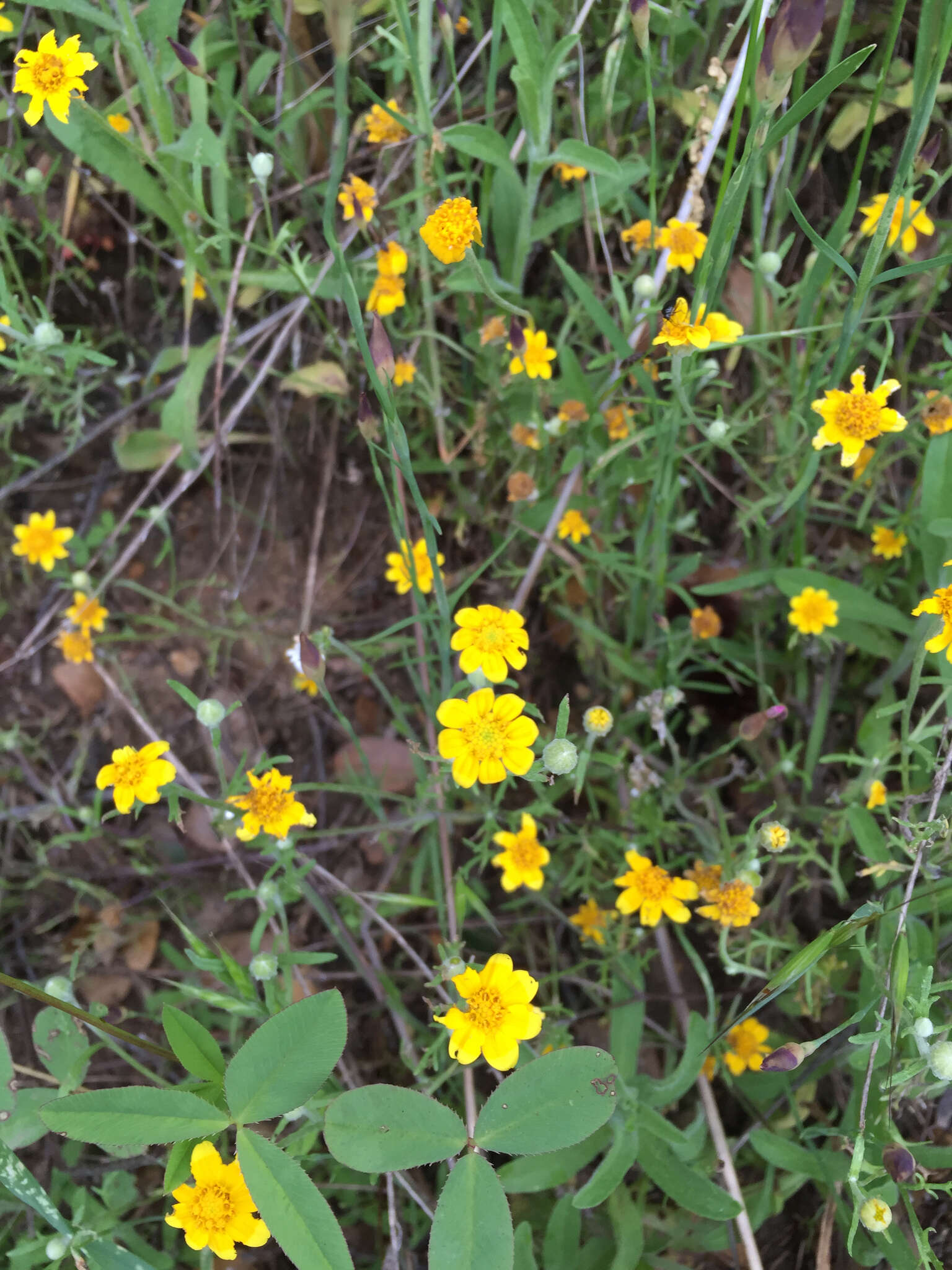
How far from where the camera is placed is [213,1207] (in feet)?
4.53

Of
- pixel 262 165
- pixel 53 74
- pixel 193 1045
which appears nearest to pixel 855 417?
pixel 262 165

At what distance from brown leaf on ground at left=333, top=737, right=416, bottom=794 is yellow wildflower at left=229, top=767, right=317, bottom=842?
2.53ft

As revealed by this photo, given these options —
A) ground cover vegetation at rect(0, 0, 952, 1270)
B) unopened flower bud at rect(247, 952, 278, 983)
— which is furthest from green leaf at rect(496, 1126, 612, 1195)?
unopened flower bud at rect(247, 952, 278, 983)

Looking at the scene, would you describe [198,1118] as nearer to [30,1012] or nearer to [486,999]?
[486,999]

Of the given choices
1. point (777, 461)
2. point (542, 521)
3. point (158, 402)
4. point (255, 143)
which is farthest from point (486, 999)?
point (255, 143)

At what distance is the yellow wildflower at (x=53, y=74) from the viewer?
176 cm

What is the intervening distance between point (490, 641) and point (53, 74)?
144 cm

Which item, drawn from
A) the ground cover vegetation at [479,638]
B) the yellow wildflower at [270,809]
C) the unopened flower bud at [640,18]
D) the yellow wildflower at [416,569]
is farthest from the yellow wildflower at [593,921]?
the unopened flower bud at [640,18]

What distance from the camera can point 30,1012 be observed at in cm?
233

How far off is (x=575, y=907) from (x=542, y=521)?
97 cm

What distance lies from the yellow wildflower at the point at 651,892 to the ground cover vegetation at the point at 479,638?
1cm

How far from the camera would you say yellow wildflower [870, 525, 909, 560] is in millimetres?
2084

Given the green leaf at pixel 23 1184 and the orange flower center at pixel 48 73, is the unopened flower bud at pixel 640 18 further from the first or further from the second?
the green leaf at pixel 23 1184

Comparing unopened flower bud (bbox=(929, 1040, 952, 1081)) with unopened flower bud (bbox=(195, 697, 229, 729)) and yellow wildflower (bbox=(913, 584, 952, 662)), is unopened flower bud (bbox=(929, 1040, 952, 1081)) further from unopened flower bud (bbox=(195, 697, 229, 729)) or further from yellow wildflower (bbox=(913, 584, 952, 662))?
unopened flower bud (bbox=(195, 697, 229, 729))
